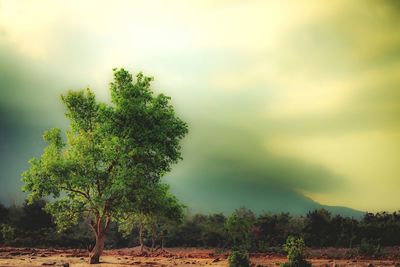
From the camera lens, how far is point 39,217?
77000mm

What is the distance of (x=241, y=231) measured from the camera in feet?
188

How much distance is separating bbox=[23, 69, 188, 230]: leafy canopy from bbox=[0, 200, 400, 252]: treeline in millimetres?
21772

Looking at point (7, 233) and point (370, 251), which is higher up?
point (7, 233)

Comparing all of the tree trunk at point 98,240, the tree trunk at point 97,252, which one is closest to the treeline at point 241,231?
the tree trunk at point 98,240

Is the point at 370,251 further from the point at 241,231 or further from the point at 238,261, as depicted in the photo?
the point at 238,261

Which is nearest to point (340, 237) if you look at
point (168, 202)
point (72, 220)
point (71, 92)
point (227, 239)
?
point (227, 239)

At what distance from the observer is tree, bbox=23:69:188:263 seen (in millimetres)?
33625

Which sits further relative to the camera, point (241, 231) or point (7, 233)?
point (7, 233)

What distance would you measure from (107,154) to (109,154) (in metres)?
0.16

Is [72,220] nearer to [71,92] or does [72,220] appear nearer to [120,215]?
Answer: [120,215]

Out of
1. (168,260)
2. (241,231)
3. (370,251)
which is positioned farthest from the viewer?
(241,231)

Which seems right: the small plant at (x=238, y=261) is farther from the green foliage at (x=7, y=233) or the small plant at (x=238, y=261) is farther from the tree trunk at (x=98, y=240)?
the green foliage at (x=7, y=233)

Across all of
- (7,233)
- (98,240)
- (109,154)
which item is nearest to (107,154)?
(109,154)

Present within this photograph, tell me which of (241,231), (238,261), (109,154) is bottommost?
(238,261)
